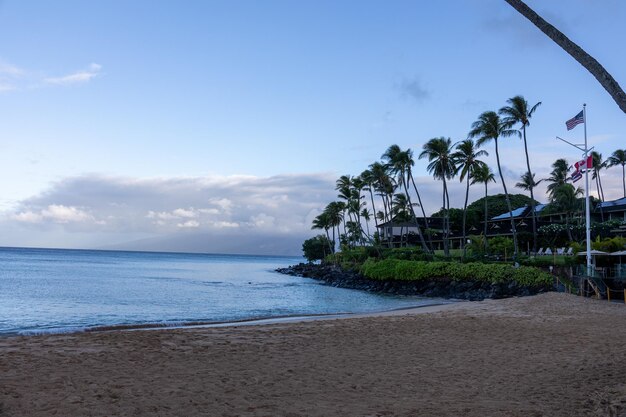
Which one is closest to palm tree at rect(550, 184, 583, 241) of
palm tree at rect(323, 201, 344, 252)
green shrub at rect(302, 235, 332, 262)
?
palm tree at rect(323, 201, 344, 252)

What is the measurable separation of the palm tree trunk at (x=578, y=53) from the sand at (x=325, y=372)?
375 centimetres

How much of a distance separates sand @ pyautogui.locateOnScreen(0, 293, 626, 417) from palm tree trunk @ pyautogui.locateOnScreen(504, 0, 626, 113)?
148 inches

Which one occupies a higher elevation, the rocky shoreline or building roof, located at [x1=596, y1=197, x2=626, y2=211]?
building roof, located at [x1=596, y1=197, x2=626, y2=211]

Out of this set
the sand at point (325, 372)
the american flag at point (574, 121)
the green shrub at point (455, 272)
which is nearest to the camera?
the sand at point (325, 372)

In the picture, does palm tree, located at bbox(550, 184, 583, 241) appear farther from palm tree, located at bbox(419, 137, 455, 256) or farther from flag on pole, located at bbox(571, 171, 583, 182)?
flag on pole, located at bbox(571, 171, 583, 182)

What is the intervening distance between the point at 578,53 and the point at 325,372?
263 inches

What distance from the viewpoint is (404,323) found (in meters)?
17.7

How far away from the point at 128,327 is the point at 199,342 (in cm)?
771

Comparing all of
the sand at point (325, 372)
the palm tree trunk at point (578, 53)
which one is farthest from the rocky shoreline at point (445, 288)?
the palm tree trunk at point (578, 53)

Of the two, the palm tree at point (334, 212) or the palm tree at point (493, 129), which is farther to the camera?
the palm tree at point (334, 212)

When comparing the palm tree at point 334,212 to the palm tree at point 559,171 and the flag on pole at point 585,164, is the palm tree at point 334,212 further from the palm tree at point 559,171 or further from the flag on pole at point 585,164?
the flag on pole at point 585,164

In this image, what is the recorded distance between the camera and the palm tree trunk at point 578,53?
6238mm

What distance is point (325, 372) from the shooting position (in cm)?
992

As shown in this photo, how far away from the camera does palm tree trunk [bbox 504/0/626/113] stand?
20.5 ft
